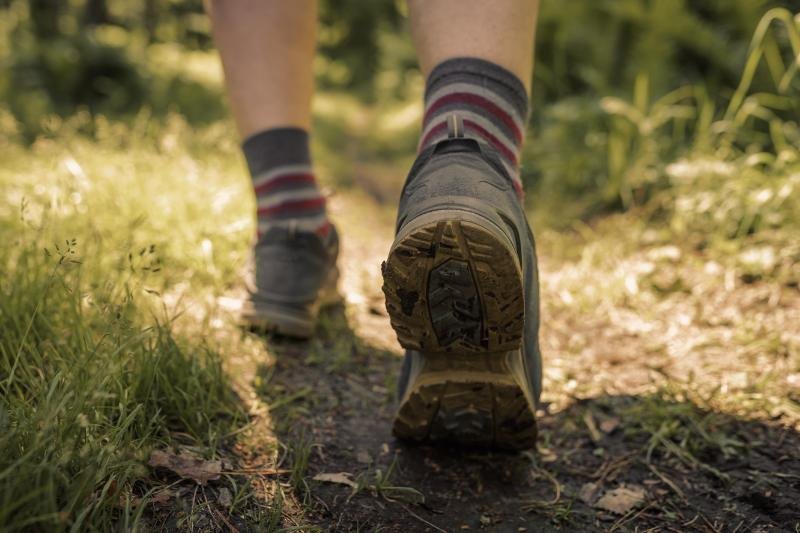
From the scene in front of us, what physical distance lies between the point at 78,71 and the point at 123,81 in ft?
1.06

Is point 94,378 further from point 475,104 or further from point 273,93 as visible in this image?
point 273,93

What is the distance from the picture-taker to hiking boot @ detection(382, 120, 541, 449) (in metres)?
0.98

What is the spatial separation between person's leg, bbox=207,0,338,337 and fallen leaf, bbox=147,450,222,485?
605mm

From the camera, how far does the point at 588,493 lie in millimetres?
1235

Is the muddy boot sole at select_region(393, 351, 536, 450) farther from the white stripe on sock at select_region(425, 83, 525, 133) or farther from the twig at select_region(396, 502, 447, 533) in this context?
the white stripe on sock at select_region(425, 83, 525, 133)

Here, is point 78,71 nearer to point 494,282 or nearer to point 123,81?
point 123,81

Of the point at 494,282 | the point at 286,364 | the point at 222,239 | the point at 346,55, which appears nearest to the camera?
the point at 494,282

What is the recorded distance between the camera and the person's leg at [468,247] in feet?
3.24

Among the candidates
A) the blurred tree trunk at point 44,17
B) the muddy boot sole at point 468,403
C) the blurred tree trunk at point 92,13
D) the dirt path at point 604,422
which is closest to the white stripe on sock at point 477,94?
the muddy boot sole at point 468,403

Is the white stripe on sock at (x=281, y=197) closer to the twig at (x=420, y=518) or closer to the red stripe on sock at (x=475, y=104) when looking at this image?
the red stripe on sock at (x=475, y=104)

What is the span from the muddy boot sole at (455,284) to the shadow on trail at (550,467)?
297mm

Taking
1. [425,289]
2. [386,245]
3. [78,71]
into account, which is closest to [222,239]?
[386,245]

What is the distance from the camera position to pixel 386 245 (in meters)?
2.82

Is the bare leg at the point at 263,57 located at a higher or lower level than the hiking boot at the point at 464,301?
higher
